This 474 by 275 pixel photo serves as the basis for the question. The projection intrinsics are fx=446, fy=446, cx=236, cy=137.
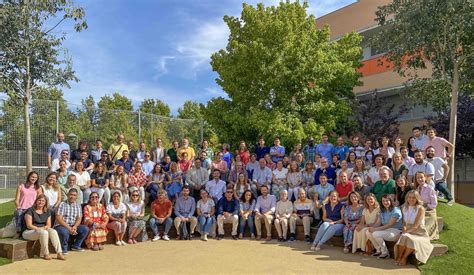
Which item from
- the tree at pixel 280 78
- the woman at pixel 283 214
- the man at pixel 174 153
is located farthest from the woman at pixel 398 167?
the tree at pixel 280 78

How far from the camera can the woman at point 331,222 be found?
9.48 m

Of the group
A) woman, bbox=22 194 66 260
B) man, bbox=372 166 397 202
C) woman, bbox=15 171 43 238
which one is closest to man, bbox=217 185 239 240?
man, bbox=372 166 397 202

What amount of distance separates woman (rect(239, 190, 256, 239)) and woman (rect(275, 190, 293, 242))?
0.63 m

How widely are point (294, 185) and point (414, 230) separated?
3685mm

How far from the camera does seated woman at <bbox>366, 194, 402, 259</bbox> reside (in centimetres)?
848

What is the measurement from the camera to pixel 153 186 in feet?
38.4

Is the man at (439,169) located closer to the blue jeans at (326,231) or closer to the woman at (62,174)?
the blue jeans at (326,231)

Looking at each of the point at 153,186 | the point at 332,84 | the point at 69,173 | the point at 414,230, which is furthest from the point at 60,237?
the point at 332,84

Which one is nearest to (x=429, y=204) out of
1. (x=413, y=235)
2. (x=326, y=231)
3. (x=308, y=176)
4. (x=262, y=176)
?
(x=413, y=235)

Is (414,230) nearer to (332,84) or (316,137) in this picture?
(316,137)

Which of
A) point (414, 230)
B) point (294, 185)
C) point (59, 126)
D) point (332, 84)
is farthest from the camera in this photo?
point (332, 84)

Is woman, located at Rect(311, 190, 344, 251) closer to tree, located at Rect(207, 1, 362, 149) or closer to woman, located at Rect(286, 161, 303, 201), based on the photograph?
woman, located at Rect(286, 161, 303, 201)

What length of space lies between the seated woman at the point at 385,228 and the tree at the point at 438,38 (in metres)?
5.60

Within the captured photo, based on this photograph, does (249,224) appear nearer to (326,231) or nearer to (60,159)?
(326,231)
